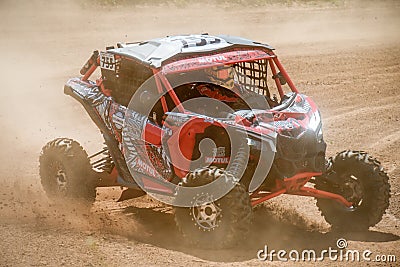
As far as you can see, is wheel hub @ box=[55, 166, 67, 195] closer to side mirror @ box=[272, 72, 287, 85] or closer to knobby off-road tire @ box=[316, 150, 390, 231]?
side mirror @ box=[272, 72, 287, 85]

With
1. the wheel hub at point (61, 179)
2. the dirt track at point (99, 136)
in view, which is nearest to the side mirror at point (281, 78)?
the dirt track at point (99, 136)

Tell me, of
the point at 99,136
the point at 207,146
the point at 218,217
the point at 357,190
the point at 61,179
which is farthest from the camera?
the point at 99,136

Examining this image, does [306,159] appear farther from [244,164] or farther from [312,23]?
[312,23]

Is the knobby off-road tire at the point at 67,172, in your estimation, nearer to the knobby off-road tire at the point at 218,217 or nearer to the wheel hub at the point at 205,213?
the knobby off-road tire at the point at 218,217

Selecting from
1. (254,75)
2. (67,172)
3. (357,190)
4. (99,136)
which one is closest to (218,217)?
(357,190)

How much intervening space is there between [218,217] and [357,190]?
1882 mm

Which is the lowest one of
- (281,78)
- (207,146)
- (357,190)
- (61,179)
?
(61,179)

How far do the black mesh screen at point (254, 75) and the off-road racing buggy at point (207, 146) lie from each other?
0.01m

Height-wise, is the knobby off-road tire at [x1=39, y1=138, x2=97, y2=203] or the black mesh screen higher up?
the black mesh screen

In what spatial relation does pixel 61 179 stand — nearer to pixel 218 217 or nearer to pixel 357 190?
pixel 218 217

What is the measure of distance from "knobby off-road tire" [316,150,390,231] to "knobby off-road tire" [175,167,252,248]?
1514 mm

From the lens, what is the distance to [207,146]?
297 inches

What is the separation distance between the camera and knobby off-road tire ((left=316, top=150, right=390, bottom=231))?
7.58 meters

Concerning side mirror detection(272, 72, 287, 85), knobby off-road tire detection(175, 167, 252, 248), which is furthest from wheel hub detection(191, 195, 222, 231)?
side mirror detection(272, 72, 287, 85)
